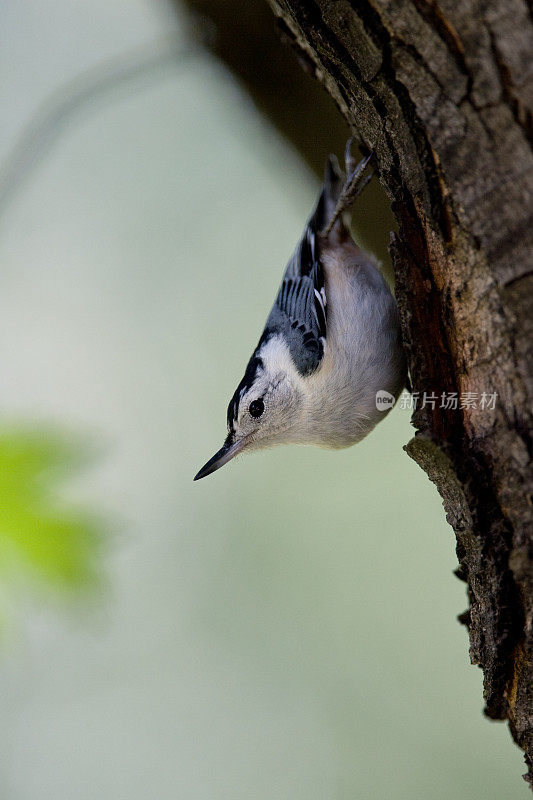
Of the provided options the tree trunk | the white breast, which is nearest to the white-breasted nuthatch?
the white breast

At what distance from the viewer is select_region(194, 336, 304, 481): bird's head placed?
239 cm

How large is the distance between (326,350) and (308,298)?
0.76 feet

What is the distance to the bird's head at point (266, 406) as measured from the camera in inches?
94.0

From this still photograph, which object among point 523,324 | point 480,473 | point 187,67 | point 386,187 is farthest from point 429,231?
point 187,67

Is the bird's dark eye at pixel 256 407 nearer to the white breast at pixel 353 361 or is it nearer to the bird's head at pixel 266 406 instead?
the bird's head at pixel 266 406

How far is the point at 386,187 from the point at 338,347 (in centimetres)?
73

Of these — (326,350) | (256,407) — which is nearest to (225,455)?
(256,407)

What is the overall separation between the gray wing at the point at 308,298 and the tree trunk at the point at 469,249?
0.78 m

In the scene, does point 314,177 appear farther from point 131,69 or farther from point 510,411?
point 510,411

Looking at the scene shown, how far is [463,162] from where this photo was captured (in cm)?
120

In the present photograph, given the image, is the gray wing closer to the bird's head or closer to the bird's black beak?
the bird's head

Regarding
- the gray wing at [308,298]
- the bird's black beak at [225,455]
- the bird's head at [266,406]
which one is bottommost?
the bird's black beak at [225,455]

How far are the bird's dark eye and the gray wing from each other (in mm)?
185

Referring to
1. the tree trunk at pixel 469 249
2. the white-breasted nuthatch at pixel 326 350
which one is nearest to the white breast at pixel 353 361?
the white-breasted nuthatch at pixel 326 350
